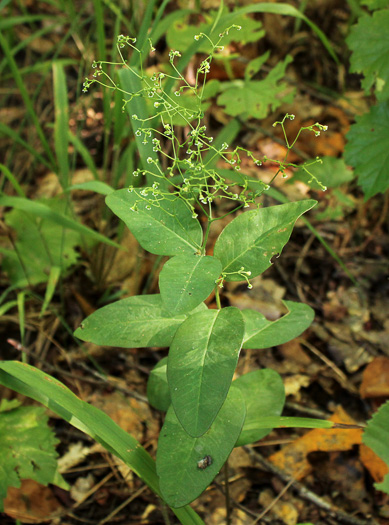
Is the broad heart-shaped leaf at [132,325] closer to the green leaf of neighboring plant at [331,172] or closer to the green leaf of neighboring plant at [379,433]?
the green leaf of neighboring plant at [379,433]

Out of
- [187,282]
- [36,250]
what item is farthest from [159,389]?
[36,250]

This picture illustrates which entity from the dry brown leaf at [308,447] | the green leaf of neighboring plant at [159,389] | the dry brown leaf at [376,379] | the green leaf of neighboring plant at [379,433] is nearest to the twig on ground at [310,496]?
the dry brown leaf at [308,447]

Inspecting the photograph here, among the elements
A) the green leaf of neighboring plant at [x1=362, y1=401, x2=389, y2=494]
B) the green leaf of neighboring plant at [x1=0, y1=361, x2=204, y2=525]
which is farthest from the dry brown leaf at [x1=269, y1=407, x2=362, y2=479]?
the green leaf of neighboring plant at [x1=0, y1=361, x2=204, y2=525]

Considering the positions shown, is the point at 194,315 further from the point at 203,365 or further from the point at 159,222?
the point at 159,222

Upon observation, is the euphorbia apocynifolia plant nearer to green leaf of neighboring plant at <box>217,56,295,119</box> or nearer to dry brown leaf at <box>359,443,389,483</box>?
dry brown leaf at <box>359,443,389,483</box>

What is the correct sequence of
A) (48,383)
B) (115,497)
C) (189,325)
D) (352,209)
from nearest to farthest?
1. (189,325)
2. (48,383)
3. (115,497)
4. (352,209)

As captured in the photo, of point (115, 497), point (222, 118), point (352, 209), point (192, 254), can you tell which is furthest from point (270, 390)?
point (222, 118)

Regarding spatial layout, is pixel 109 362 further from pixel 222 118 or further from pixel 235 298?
pixel 222 118

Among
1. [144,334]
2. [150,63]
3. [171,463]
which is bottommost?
[171,463]
